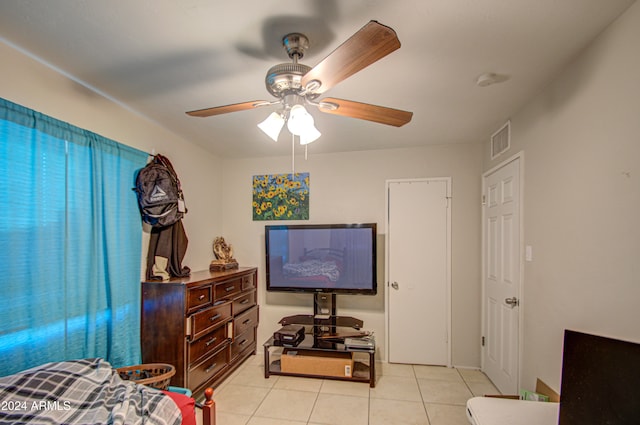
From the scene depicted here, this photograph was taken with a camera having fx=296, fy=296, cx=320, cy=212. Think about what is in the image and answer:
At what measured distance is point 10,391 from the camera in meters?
1.29

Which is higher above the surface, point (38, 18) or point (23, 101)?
point (38, 18)

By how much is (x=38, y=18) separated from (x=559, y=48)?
257cm

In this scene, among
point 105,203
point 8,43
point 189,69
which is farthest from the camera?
point 105,203

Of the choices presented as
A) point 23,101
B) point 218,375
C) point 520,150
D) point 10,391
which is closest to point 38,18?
point 23,101

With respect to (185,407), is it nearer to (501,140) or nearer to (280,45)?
(280,45)

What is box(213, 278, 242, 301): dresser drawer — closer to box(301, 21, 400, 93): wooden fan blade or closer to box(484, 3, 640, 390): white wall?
box(301, 21, 400, 93): wooden fan blade

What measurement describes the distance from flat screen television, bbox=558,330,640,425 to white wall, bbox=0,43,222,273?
281 cm

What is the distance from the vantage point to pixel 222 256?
3.45m

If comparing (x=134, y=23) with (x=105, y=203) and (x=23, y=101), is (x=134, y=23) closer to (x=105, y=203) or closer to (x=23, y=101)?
(x=23, y=101)

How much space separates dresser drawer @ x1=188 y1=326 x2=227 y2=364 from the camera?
7.92 feet

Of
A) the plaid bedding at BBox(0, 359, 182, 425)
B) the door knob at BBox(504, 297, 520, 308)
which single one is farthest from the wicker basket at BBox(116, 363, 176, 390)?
the door knob at BBox(504, 297, 520, 308)

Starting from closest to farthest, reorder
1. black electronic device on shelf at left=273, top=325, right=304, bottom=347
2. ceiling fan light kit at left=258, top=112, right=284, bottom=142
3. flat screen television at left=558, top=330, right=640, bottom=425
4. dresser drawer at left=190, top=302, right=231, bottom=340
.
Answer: flat screen television at left=558, top=330, right=640, bottom=425, ceiling fan light kit at left=258, top=112, right=284, bottom=142, dresser drawer at left=190, top=302, right=231, bottom=340, black electronic device on shelf at left=273, top=325, right=304, bottom=347

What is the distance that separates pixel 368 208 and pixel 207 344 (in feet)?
7.12

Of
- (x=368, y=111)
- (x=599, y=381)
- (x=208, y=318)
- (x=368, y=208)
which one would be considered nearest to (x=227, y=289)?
(x=208, y=318)
